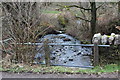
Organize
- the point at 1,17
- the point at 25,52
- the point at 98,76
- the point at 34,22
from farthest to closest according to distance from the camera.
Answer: the point at 1,17 < the point at 34,22 < the point at 25,52 < the point at 98,76

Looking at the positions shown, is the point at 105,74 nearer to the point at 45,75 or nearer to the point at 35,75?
the point at 45,75

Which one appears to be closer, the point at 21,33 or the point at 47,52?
the point at 47,52

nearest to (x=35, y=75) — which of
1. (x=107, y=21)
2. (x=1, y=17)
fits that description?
(x=1, y=17)

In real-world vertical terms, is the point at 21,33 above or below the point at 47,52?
above

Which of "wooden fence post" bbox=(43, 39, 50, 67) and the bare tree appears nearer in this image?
"wooden fence post" bbox=(43, 39, 50, 67)

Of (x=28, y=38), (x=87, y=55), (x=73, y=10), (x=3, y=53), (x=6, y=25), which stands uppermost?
(x=73, y=10)

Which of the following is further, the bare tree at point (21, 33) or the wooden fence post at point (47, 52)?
the bare tree at point (21, 33)

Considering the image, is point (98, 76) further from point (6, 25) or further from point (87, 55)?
point (87, 55)

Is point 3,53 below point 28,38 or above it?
below

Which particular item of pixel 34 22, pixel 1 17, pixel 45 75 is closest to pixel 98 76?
pixel 45 75

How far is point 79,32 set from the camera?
52.3 feet

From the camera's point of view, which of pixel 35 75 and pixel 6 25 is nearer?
pixel 35 75

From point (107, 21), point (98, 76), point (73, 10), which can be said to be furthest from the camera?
point (73, 10)

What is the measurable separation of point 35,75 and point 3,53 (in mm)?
2602
